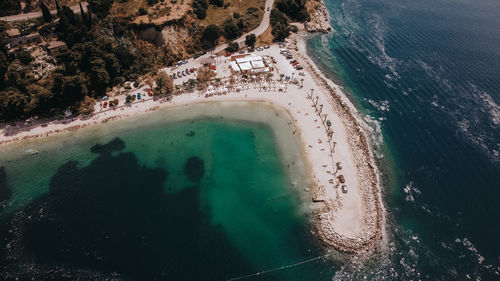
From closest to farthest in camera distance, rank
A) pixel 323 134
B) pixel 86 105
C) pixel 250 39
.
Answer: pixel 323 134 → pixel 86 105 → pixel 250 39

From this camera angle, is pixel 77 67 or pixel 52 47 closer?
pixel 77 67

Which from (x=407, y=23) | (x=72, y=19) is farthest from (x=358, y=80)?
(x=72, y=19)

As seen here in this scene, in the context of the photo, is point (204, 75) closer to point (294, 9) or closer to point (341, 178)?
point (341, 178)

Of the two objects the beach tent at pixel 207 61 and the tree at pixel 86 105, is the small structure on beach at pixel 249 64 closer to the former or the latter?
the beach tent at pixel 207 61

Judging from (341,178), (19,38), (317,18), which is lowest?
(341,178)

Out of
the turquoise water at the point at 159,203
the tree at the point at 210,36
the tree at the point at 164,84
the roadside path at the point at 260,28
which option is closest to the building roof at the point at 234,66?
the roadside path at the point at 260,28

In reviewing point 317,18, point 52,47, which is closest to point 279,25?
point 317,18
